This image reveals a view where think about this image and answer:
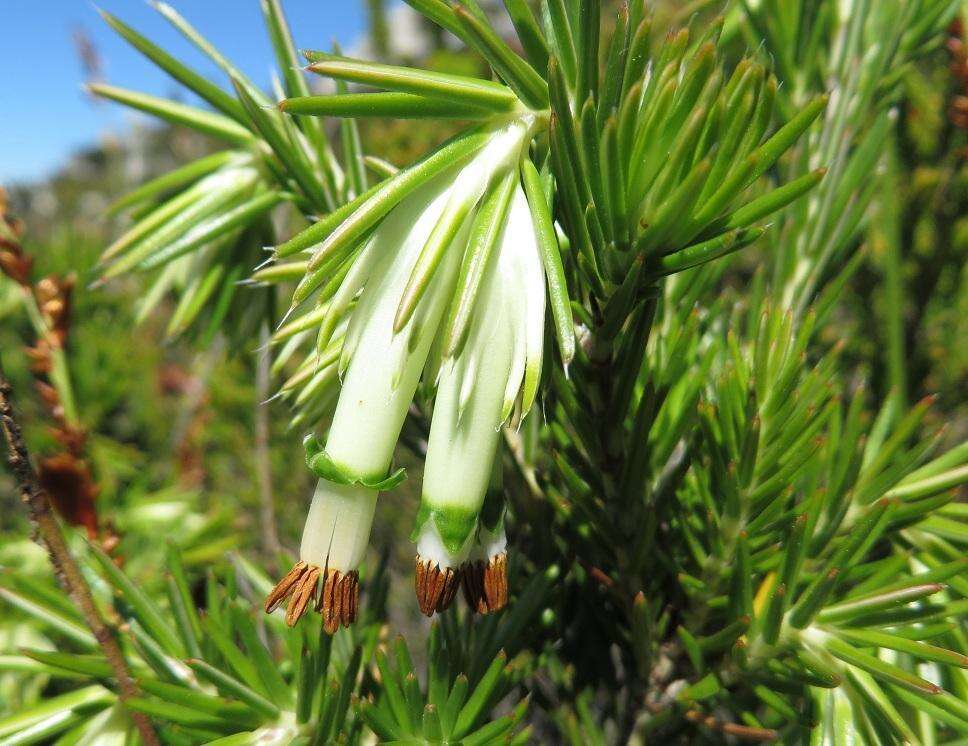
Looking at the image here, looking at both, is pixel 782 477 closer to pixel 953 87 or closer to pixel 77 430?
pixel 77 430

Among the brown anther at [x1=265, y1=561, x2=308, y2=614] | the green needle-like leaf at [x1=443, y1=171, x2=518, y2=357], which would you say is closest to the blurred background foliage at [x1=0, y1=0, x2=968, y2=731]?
the brown anther at [x1=265, y1=561, x2=308, y2=614]

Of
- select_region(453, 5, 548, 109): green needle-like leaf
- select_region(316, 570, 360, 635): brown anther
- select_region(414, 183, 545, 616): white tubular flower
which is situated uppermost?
select_region(453, 5, 548, 109): green needle-like leaf

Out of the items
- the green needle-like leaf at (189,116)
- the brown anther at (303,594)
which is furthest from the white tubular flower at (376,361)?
the green needle-like leaf at (189,116)

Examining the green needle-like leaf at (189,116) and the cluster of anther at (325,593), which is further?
the green needle-like leaf at (189,116)

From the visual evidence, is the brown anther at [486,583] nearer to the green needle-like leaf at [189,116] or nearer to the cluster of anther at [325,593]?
the cluster of anther at [325,593]

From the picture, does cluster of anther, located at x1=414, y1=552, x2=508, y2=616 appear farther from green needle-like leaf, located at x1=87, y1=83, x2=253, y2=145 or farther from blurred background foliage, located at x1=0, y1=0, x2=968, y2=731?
green needle-like leaf, located at x1=87, y1=83, x2=253, y2=145

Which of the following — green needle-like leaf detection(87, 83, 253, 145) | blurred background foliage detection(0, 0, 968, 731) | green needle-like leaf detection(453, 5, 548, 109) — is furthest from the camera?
blurred background foliage detection(0, 0, 968, 731)

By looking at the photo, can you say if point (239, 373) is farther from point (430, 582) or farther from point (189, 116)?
point (430, 582)

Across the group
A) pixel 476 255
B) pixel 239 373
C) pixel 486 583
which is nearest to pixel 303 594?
pixel 486 583
